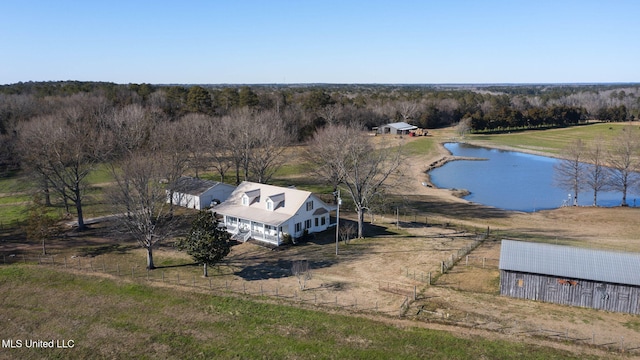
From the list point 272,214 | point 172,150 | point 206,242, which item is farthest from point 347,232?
point 172,150

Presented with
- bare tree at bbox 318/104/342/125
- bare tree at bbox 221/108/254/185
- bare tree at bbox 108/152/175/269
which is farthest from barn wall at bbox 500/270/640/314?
bare tree at bbox 318/104/342/125

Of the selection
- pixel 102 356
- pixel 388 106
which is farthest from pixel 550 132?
pixel 102 356

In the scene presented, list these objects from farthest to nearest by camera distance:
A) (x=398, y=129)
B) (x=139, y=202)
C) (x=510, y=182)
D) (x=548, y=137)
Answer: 1. (x=548, y=137)
2. (x=398, y=129)
3. (x=510, y=182)
4. (x=139, y=202)

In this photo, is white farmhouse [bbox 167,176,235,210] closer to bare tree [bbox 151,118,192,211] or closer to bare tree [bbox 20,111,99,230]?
bare tree [bbox 151,118,192,211]

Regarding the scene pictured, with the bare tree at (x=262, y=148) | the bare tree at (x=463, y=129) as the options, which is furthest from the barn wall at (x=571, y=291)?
the bare tree at (x=463, y=129)

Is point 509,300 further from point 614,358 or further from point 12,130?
point 12,130

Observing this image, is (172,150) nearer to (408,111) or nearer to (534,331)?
(534,331)

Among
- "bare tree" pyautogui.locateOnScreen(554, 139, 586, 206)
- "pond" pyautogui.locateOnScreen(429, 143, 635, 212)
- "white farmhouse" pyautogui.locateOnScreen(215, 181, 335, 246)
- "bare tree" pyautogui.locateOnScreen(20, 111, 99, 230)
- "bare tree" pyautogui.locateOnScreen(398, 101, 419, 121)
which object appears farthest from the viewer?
"bare tree" pyautogui.locateOnScreen(398, 101, 419, 121)
